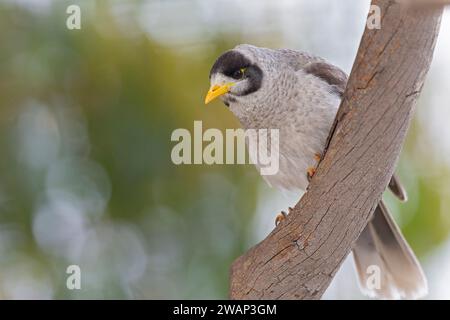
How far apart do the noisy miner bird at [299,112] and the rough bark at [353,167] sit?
2.11 feet

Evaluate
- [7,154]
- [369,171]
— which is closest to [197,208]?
[7,154]

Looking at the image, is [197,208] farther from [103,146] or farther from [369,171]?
[369,171]

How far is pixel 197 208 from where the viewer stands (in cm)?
541

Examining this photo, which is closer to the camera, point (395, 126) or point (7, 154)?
A: point (395, 126)

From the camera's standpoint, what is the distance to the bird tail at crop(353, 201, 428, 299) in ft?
15.3

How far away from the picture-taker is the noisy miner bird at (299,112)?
4.29 m

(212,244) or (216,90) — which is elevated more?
(216,90)

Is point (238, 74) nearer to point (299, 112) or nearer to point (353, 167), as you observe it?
point (299, 112)

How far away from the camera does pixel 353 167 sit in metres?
3.49

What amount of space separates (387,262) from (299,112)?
119cm

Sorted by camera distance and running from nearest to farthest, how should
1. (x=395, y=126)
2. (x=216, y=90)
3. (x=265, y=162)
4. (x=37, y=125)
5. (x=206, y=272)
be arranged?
(x=395, y=126)
(x=216, y=90)
(x=265, y=162)
(x=206, y=272)
(x=37, y=125)

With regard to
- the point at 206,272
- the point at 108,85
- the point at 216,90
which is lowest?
the point at 206,272

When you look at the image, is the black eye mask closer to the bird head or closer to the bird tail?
the bird head

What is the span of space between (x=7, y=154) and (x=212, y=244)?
1725 mm
